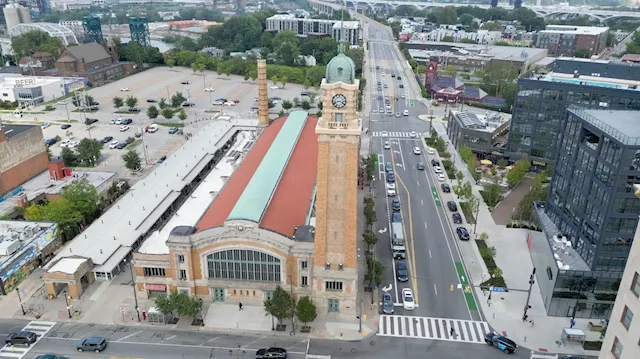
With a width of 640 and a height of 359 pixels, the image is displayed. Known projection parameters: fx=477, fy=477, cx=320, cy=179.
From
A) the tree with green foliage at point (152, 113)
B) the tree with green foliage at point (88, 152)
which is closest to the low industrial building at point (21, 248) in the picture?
the tree with green foliage at point (88, 152)

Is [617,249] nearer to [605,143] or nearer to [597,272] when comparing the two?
[597,272]

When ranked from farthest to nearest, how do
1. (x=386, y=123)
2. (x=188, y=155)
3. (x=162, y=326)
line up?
(x=386, y=123), (x=188, y=155), (x=162, y=326)

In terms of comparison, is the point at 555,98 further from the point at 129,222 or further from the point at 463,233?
the point at 129,222

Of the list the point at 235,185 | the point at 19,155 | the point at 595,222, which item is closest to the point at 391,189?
the point at 235,185

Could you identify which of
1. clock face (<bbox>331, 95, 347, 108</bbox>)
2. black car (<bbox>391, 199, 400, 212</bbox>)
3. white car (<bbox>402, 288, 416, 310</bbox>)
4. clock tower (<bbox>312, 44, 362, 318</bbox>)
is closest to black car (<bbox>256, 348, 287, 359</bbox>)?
clock tower (<bbox>312, 44, 362, 318</bbox>)

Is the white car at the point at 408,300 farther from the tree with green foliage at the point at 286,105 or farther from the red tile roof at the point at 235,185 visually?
the tree with green foliage at the point at 286,105

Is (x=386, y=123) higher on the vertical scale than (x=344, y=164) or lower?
lower

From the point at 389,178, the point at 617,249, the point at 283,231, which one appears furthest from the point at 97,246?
the point at 617,249

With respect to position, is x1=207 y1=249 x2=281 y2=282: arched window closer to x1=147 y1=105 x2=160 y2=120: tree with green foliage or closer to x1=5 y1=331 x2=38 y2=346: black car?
x1=5 y1=331 x2=38 y2=346: black car
